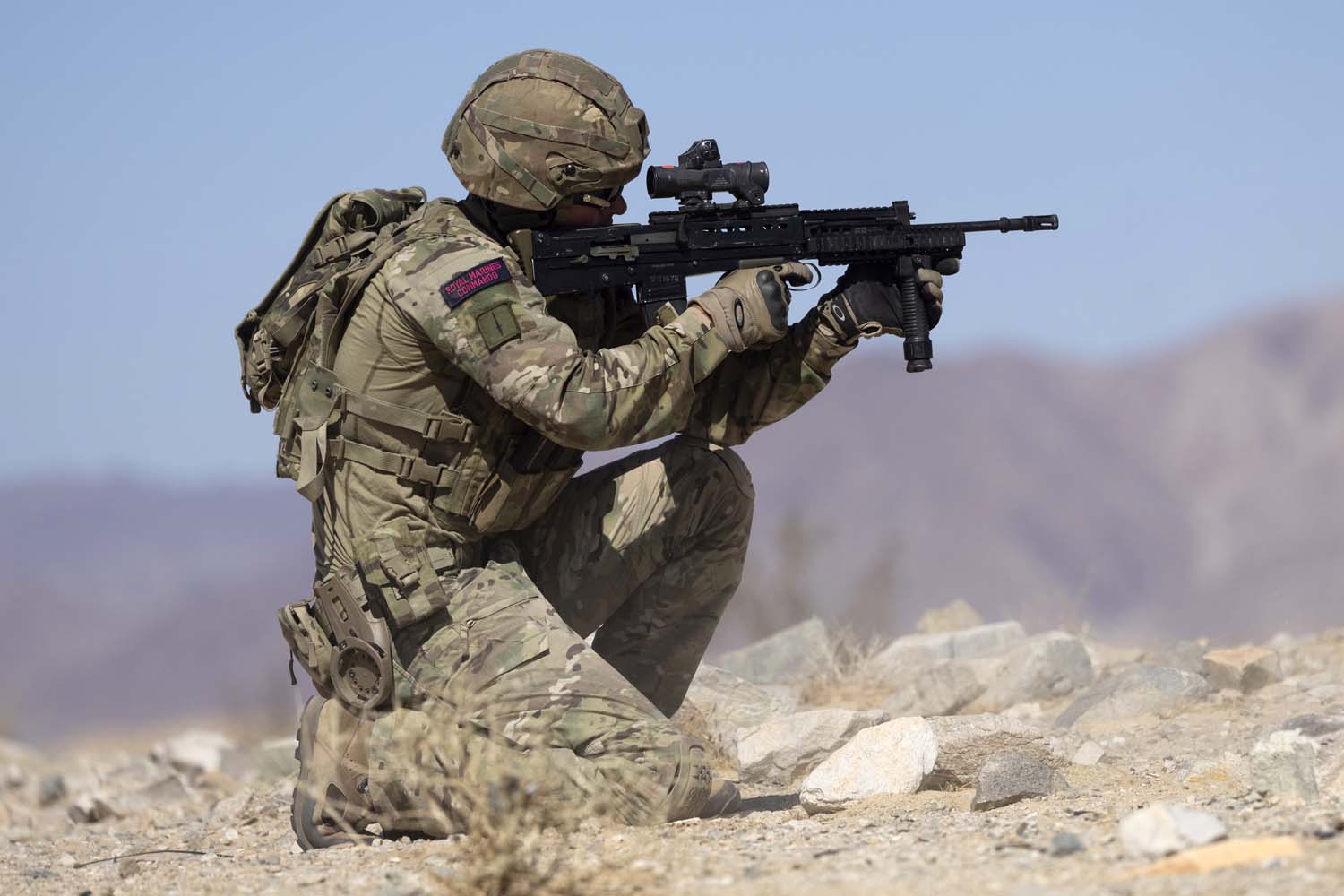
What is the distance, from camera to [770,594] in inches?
591

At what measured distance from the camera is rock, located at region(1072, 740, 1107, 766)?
5.73 meters

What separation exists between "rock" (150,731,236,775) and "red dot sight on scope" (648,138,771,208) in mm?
4771

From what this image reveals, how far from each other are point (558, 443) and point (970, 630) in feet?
16.4

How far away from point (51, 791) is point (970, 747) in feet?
17.8

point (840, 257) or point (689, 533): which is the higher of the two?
point (840, 257)

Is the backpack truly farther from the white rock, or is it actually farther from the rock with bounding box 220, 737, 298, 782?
the white rock

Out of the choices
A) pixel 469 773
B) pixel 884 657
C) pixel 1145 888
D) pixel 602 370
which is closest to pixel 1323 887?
pixel 1145 888

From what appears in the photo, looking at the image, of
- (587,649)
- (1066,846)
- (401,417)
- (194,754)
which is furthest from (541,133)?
(194,754)

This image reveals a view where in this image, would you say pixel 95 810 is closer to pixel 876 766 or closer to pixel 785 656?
pixel 785 656

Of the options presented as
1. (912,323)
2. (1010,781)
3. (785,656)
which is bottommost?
(1010,781)

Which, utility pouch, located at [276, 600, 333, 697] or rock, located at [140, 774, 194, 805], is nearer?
utility pouch, located at [276, 600, 333, 697]

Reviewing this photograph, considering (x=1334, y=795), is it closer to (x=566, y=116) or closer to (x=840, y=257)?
(x=840, y=257)

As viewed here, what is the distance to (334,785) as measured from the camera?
16.2 feet

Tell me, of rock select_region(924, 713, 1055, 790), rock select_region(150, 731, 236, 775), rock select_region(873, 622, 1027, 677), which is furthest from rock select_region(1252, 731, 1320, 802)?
rock select_region(150, 731, 236, 775)
